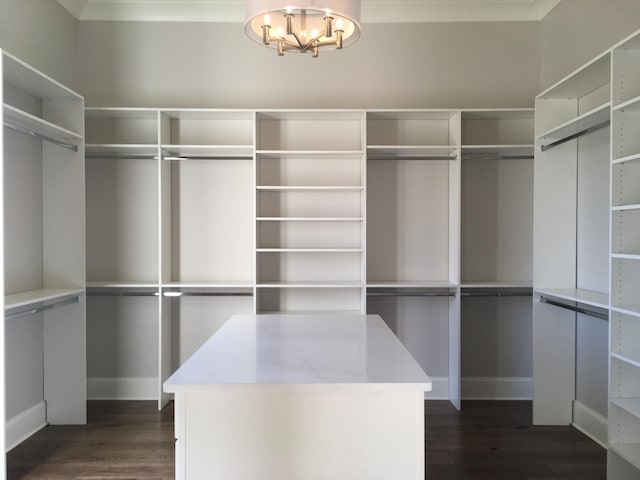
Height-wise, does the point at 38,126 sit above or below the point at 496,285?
above

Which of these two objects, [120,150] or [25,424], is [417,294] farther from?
[25,424]

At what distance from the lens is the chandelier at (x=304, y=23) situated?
1699 millimetres

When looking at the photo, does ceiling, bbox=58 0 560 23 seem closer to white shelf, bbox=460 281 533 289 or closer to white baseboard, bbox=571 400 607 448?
white shelf, bbox=460 281 533 289

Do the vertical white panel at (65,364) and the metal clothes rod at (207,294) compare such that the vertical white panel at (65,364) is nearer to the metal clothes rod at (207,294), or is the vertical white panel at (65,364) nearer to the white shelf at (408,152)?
the metal clothes rod at (207,294)

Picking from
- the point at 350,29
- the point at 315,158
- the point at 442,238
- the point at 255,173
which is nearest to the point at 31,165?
the point at 255,173

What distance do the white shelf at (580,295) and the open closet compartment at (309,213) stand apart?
1405 mm

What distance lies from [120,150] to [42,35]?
919mm

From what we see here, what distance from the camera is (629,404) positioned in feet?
7.13

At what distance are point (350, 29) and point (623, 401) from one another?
2.25 metres

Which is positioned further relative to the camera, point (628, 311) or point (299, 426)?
point (628, 311)

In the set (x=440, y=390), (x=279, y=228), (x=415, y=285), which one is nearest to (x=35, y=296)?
(x=279, y=228)

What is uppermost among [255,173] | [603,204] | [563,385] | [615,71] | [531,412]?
[615,71]

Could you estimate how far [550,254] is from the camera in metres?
3.09

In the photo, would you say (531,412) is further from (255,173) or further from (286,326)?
(255,173)
